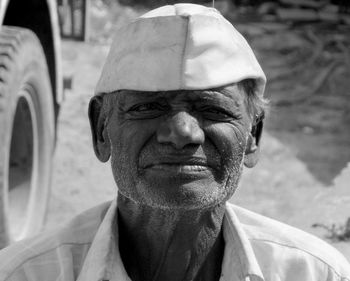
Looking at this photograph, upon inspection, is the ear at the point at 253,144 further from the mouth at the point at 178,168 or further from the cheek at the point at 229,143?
the mouth at the point at 178,168

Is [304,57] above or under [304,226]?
under

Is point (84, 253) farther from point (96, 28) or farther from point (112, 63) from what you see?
point (96, 28)

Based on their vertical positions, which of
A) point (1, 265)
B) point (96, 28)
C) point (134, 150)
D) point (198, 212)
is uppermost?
point (134, 150)

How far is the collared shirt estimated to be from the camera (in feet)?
7.51

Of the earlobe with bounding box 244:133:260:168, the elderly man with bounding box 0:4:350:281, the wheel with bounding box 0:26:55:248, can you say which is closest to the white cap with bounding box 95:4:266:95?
the elderly man with bounding box 0:4:350:281

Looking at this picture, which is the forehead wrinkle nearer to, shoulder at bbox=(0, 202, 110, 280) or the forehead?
the forehead

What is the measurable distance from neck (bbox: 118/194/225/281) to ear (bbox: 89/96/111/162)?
0.50ft

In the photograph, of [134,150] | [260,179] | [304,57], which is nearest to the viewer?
[134,150]

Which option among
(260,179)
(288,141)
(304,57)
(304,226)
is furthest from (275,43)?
(304,226)

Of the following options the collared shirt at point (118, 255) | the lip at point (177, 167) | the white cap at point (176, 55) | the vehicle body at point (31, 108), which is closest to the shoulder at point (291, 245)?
the collared shirt at point (118, 255)

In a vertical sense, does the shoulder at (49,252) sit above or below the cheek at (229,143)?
below

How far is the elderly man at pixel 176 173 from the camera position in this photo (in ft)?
7.20

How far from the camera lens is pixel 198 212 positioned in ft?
7.64

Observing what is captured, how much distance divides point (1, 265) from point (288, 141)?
515cm
